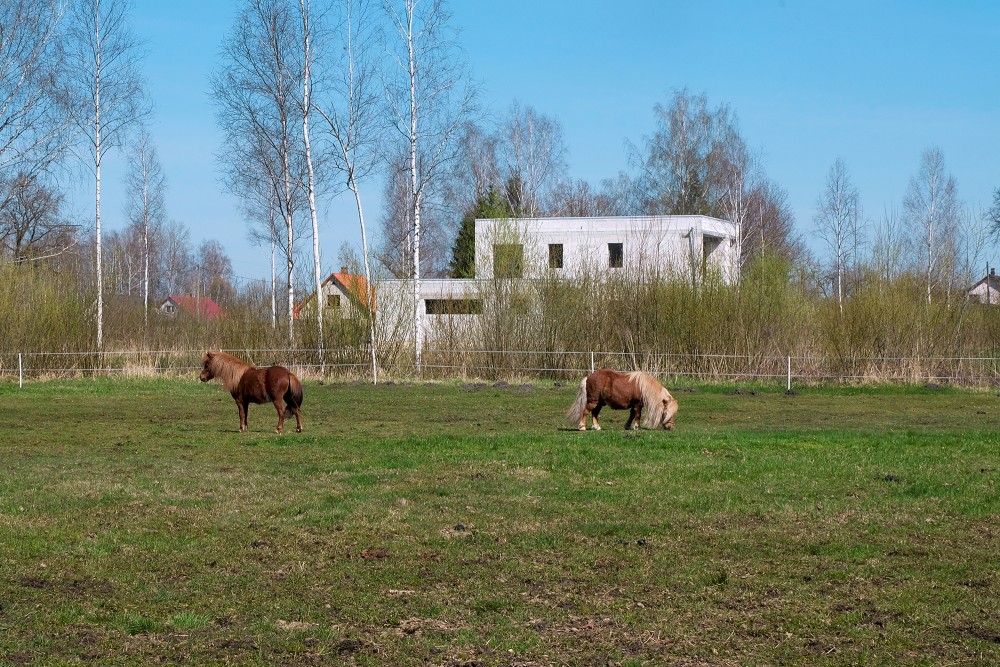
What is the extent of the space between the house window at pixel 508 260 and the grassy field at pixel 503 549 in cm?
1594

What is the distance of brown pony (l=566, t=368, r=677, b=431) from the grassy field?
3.16 ft

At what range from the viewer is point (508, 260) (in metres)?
30.4

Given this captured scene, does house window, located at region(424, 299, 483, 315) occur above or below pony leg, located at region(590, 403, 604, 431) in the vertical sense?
above

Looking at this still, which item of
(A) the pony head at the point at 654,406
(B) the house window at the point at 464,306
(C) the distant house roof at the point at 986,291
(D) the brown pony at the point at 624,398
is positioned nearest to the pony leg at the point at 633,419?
(D) the brown pony at the point at 624,398

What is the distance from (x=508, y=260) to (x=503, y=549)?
23310 millimetres

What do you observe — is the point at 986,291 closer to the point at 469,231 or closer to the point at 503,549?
the point at 469,231

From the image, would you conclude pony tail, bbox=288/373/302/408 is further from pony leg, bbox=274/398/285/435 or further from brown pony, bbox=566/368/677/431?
brown pony, bbox=566/368/677/431

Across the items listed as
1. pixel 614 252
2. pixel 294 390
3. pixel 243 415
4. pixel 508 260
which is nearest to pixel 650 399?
pixel 294 390

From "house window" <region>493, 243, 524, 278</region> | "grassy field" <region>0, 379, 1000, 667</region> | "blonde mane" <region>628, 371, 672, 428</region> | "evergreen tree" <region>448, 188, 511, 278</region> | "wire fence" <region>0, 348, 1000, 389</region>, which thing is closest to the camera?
"grassy field" <region>0, 379, 1000, 667</region>

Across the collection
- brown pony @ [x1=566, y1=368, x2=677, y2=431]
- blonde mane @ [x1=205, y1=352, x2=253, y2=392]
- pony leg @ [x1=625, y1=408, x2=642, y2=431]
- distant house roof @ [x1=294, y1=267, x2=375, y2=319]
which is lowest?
pony leg @ [x1=625, y1=408, x2=642, y2=431]

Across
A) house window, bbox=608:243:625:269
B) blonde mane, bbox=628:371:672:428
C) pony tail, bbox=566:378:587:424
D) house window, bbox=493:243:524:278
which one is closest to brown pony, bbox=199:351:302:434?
pony tail, bbox=566:378:587:424

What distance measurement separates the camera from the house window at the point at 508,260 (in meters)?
30.3

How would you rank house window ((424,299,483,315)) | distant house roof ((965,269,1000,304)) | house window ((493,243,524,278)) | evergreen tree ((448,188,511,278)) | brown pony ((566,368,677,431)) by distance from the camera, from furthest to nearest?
evergreen tree ((448,188,511,278)), house window ((424,299,483,315)), house window ((493,243,524,278)), distant house roof ((965,269,1000,304)), brown pony ((566,368,677,431))

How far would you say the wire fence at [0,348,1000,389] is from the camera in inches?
1075
